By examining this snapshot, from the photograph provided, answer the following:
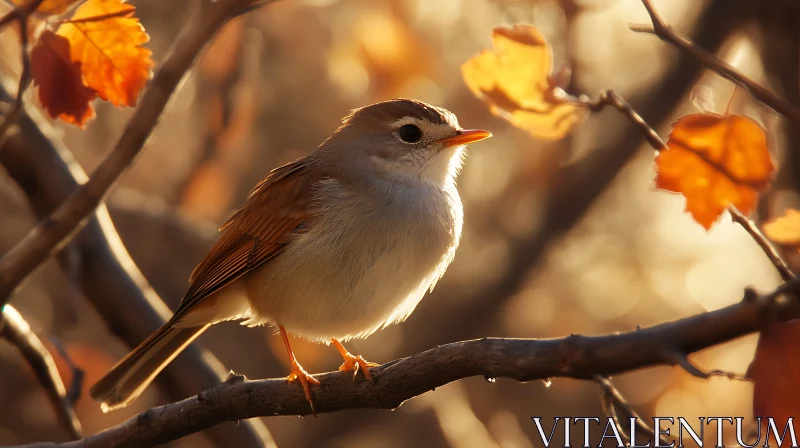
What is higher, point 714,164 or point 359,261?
point 714,164

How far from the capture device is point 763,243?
2.63 m

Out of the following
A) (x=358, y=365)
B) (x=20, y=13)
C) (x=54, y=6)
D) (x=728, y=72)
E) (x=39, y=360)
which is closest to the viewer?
(x=728, y=72)

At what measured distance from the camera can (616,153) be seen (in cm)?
788

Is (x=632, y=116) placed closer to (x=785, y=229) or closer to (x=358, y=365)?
(x=785, y=229)

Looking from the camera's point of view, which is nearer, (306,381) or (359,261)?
(306,381)

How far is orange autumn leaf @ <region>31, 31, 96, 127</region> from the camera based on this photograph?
3162mm

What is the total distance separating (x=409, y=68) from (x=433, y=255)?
3.66m

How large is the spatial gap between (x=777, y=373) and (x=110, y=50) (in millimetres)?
2392

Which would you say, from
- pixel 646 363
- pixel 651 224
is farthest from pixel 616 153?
pixel 646 363

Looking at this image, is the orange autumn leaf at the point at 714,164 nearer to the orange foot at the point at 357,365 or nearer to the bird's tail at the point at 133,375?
the orange foot at the point at 357,365

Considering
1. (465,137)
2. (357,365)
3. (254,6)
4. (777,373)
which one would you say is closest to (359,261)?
(357,365)

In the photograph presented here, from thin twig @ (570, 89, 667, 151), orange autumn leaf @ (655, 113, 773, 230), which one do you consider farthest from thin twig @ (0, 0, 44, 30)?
orange autumn leaf @ (655, 113, 773, 230)

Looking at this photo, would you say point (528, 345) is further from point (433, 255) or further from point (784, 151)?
point (784, 151)

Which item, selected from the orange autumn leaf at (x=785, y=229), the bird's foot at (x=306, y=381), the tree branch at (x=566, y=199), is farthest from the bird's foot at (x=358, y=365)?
the tree branch at (x=566, y=199)
